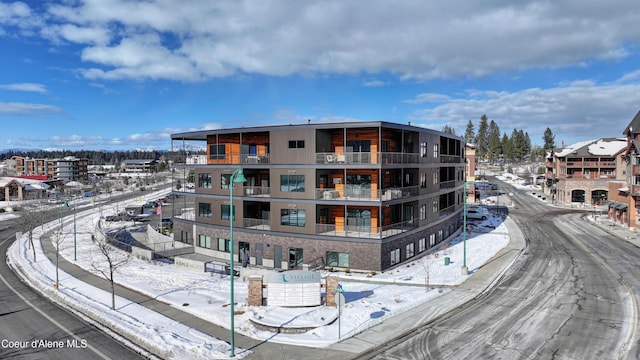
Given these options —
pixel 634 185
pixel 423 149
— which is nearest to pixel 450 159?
pixel 423 149

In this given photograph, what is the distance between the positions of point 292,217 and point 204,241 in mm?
12238

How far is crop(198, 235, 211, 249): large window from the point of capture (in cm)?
4090

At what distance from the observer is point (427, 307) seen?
23.9 meters

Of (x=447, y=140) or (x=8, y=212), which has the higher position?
(x=447, y=140)

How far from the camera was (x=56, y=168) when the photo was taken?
175875mm

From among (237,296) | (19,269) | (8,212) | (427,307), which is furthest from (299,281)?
(8,212)

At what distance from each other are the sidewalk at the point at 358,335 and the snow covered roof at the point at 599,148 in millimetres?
63543

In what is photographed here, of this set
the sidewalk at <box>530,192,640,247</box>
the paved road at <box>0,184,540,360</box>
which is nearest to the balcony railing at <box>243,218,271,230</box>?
the paved road at <box>0,184,540,360</box>

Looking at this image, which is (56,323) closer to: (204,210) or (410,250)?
(204,210)

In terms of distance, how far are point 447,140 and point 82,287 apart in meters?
41.7

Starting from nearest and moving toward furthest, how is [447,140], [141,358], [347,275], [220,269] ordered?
[141,358]
[347,275]
[220,269]
[447,140]

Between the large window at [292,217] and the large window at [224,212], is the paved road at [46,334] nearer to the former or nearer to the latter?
the large window at [224,212]

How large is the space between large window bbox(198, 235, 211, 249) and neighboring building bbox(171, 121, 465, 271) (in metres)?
0.17

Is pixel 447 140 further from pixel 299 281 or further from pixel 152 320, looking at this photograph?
pixel 152 320
